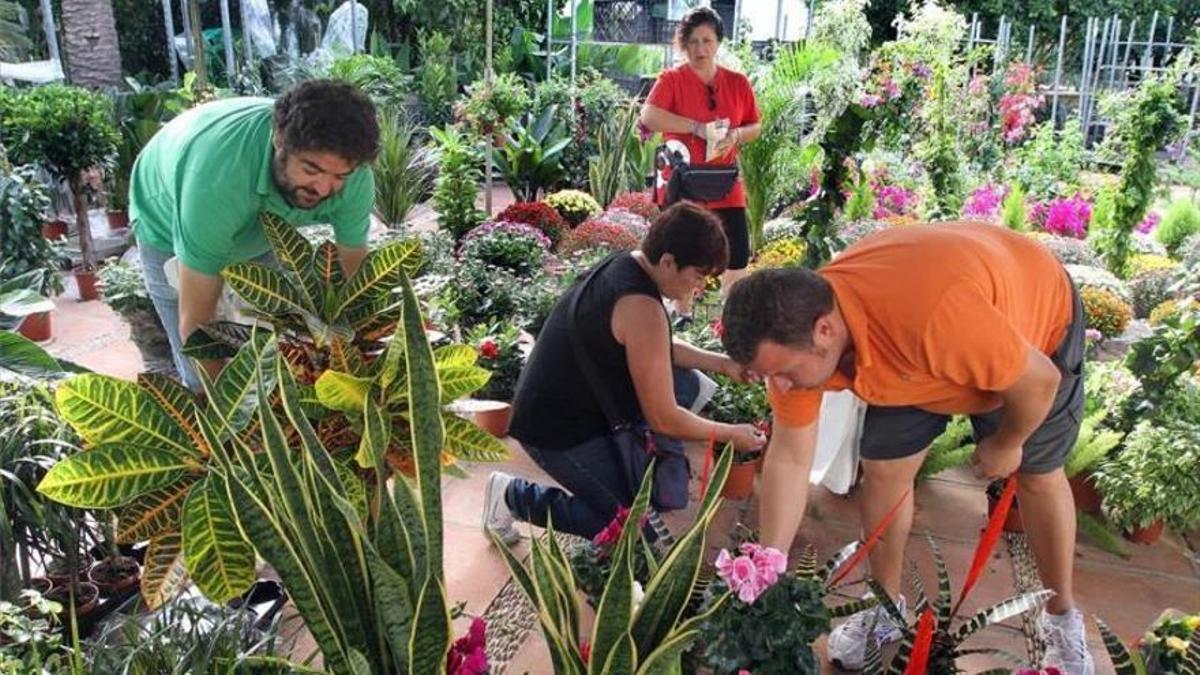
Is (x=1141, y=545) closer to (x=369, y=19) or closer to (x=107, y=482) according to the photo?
(x=107, y=482)

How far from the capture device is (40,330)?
183 inches

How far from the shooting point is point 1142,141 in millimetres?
5340

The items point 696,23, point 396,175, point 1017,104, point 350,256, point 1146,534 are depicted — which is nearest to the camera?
point 350,256

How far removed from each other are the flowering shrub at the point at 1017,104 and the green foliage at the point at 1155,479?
590 cm

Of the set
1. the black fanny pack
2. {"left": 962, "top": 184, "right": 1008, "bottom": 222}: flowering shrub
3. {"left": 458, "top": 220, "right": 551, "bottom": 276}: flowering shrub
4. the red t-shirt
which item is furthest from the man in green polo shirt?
{"left": 962, "top": 184, "right": 1008, "bottom": 222}: flowering shrub

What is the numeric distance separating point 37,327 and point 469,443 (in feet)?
12.0

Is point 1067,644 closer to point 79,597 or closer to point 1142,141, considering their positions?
point 79,597

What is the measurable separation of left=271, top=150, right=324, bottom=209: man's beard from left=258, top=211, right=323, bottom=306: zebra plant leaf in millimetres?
234

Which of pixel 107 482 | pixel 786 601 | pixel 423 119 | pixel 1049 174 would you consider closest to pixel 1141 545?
pixel 786 601

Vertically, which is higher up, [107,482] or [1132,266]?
[107,482]

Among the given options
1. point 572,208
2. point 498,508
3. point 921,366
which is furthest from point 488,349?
point 572,208

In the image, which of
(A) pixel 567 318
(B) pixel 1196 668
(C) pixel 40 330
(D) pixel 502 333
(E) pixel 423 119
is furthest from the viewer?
(E) pixel 423 119

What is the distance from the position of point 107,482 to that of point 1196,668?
6.53 ft

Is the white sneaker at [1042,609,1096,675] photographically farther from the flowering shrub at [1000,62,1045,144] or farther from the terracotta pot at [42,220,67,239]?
the flowering shrub at [1000,62,1045,144]
